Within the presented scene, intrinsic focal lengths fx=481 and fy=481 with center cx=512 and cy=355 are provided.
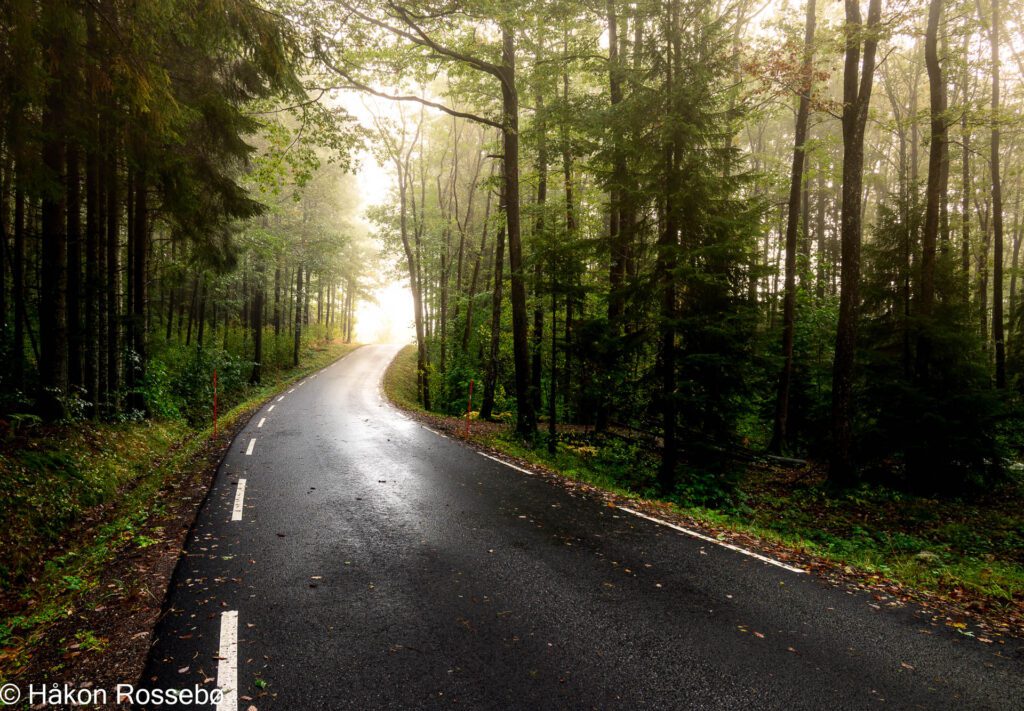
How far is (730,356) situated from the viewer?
9.39 meters

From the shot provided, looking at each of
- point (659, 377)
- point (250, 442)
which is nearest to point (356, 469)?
point (250, 442)

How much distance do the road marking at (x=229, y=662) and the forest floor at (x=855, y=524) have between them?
5.69 meters

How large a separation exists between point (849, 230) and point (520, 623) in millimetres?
10530

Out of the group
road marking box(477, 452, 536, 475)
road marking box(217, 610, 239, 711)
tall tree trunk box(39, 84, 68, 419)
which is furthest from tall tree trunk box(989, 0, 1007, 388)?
tall tree trunk box(39, 84, 68, 419)

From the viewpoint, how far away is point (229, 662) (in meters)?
3.63

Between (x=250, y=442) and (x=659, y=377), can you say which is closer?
(x=659, y=377)

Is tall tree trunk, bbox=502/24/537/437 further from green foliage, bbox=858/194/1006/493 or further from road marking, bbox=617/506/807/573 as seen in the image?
green foliage, bbox=858/194/1006/493

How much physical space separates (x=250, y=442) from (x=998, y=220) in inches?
Answer: 993

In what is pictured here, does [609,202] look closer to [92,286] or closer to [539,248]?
[539,248]

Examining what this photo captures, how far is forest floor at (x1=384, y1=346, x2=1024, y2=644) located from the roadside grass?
21mm

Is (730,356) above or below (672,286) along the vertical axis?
below

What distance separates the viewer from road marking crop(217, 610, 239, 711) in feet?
10.7

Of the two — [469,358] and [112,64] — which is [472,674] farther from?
[469,358]

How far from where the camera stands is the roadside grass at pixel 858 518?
618cm
